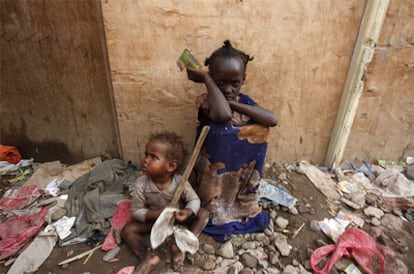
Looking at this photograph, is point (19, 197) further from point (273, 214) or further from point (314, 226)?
point (314, 226)

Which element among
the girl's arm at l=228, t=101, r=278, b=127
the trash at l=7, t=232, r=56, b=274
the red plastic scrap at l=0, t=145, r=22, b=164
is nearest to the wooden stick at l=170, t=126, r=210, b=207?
the girl's arm at l=228, t=101, r=278, b=127

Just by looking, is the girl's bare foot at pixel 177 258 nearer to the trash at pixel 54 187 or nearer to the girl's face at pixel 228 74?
the girl's face at pixel 228 74

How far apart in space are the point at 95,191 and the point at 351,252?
2.06 metres

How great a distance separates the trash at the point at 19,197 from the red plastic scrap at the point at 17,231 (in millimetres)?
188

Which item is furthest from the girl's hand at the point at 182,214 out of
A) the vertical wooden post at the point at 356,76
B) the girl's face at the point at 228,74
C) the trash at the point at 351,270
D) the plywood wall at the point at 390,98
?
the plywood wall at the point at 390,98

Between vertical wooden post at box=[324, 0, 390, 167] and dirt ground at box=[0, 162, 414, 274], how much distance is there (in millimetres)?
567

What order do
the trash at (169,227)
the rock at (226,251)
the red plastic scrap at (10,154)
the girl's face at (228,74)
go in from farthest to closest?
1. the red plastic scrap at (10,154)
2. the rock at (226,251)
3. the girl's face at (228,74)
4. the trash at (169,227)

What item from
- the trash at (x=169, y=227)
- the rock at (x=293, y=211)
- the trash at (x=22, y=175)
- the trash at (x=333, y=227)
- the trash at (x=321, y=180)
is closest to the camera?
the trash at (x=169, y=227)

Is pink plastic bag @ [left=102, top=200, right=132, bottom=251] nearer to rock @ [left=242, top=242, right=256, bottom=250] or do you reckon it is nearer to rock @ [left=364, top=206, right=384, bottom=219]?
rock @ [left=242, top=242, right=256, bottom=250]

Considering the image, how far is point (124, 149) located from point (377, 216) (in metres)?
2.38

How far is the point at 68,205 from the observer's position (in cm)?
213

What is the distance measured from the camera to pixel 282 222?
2.03 m

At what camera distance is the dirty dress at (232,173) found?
5.80 feet

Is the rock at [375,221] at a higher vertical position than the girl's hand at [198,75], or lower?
lower
